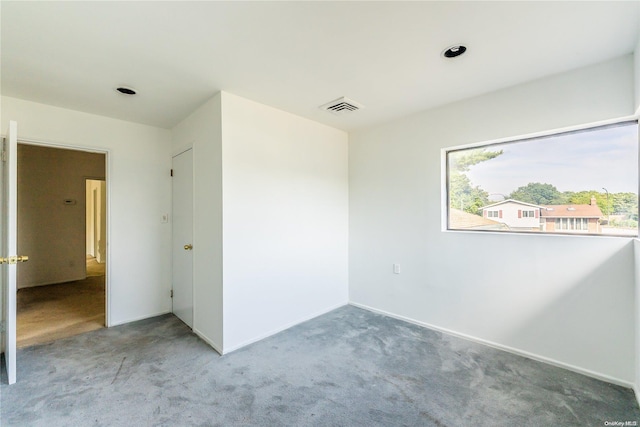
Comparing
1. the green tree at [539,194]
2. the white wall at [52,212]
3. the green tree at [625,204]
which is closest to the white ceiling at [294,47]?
the green tree at [539,194]

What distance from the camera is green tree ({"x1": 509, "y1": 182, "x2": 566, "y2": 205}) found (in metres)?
2.44

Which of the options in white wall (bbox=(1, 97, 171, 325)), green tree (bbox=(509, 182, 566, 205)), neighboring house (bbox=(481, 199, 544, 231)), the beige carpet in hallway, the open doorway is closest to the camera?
green tree (bbox=(509, 182, 566, 205))

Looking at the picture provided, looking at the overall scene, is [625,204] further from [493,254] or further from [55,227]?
[55,227]

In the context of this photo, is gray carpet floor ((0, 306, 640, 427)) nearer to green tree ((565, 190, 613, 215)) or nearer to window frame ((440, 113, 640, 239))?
window frame ((440, 113, 640, 239))

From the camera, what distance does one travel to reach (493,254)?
2.70 metres

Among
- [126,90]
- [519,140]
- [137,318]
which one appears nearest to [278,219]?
[126,90]

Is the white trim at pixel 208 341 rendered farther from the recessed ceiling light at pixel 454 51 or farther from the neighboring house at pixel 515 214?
the recessed ceiling light at pixel 454 51

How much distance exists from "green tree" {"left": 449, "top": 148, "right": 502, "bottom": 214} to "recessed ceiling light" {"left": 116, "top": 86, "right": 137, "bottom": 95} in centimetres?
335

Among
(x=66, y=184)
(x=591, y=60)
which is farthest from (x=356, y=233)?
(x=66, y=184)

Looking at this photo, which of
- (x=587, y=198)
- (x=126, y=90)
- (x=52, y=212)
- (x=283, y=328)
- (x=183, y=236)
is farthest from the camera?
(x=52, y=212)

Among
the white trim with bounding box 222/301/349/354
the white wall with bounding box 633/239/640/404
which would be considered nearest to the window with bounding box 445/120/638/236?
the white wall with bounding box 633/239/640/404

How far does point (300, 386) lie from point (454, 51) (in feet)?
9.19

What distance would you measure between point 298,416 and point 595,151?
3.13 metres

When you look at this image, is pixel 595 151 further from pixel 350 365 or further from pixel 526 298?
pixel 350 365
